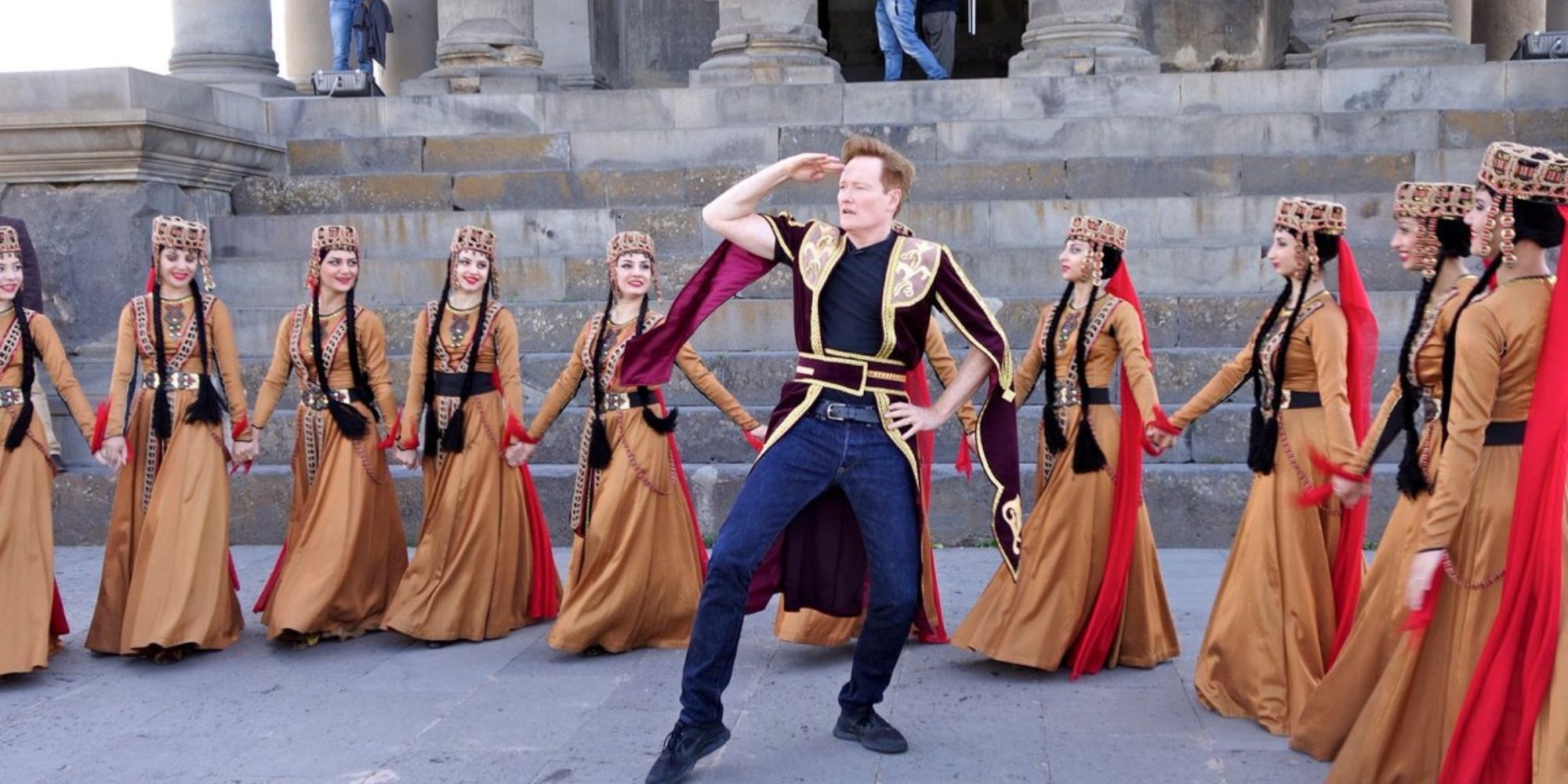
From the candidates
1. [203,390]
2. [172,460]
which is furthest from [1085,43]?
[172,460]

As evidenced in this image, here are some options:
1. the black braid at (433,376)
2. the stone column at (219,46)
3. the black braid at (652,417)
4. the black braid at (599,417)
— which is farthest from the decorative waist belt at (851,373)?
the stone column at (219,46)

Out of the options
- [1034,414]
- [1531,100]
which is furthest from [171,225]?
[1531,100]

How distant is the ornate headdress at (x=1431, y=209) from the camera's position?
4691 millimetres

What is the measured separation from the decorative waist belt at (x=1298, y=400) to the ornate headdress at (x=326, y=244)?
4.12 m

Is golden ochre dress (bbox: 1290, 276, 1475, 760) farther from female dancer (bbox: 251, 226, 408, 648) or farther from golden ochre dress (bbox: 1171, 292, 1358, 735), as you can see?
female dancer (bbox: 251, 226, 408, 648)

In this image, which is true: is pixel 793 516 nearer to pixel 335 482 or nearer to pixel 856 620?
pixel 856 620

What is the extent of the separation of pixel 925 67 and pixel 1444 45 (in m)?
4.41

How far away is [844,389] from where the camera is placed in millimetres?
4938

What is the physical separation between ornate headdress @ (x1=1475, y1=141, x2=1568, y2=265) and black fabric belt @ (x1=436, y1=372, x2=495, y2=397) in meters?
4.35

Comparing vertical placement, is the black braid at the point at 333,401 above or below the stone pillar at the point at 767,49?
below

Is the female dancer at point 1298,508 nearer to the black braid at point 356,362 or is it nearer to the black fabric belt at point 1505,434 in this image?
the black fabric belt at point 1505,434

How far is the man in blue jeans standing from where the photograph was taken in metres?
4.82

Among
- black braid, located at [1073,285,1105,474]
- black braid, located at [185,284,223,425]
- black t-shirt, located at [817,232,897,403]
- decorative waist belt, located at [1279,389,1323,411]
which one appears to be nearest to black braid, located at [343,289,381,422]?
black braid, located at [185,284,223,425]

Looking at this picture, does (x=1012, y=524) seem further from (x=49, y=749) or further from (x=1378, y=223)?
(x=1378, y=223)
